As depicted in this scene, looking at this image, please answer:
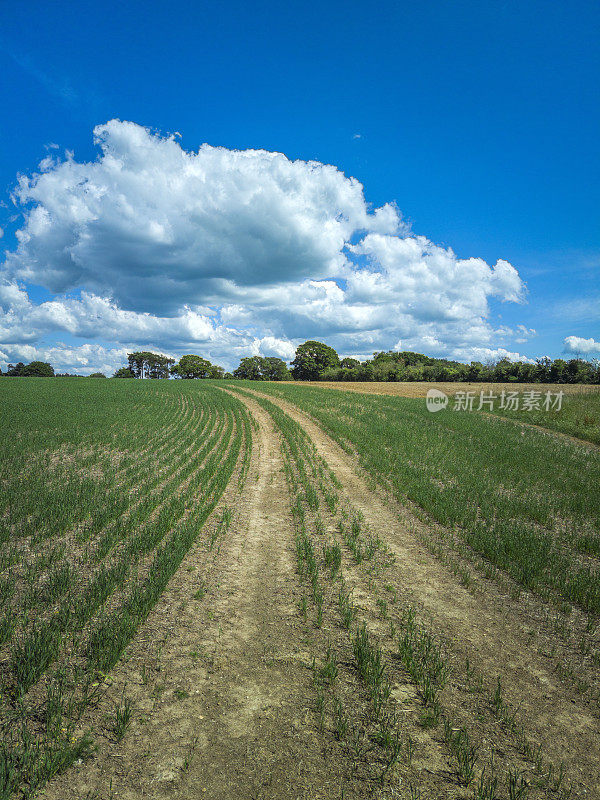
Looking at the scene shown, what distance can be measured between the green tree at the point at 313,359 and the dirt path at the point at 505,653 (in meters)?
108

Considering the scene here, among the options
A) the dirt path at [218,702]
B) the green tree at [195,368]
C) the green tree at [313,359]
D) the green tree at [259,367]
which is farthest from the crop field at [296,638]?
the green tree at [195,368]

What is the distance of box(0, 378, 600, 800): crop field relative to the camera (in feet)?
12.1

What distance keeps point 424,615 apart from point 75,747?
497 cm

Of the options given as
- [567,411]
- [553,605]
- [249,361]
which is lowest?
[553,605]

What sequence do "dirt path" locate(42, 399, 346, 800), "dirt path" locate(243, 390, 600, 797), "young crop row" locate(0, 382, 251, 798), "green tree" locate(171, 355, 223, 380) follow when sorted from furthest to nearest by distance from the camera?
"green tree" locate(171, 355, 223, 380) → "dirt path" locate(243, 390, 600, 797) → "young crop row" locate(0, 382, 251, 798) → "dirt path" locate(42, 399, 346, 800)

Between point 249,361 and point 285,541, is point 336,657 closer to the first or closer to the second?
point 285,541

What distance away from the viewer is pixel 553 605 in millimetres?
6727

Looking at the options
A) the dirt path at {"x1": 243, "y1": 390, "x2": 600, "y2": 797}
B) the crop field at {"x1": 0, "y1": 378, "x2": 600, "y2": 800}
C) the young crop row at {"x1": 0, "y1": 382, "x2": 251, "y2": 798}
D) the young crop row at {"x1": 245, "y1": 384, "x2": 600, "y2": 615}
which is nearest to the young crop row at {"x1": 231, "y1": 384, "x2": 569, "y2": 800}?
the crop field at {"x1": 0, "y1": 378, "x2": 600, "y2": 800}

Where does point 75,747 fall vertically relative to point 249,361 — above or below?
below

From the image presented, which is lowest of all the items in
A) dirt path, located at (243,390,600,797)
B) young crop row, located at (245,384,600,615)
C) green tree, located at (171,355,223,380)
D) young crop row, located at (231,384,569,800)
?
young crop row, located at (231,384,569,800)

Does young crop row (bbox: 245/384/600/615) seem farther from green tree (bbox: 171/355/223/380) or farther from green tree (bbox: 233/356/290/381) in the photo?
green tree (bbox: 171/355/223/380)

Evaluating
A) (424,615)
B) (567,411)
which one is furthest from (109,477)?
(567,411)

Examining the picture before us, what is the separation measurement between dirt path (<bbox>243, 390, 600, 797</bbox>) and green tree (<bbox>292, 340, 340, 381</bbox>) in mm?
107847

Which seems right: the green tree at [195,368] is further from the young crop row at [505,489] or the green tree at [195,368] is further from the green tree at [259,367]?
the young crop row at [505,489]
